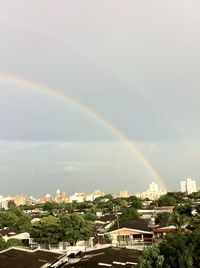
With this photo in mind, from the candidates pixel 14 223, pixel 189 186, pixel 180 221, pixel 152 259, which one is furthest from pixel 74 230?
pixel 189 186

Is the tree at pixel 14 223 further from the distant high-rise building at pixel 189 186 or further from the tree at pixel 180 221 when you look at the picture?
the distant high-rise building at pixel 189 186

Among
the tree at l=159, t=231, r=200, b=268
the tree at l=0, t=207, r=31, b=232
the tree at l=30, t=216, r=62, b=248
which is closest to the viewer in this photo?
the tree at l=159, t=231, r=200, b=268

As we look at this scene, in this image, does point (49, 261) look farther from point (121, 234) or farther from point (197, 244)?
point (121, 234)

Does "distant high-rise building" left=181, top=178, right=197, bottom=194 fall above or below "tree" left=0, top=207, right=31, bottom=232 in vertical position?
above

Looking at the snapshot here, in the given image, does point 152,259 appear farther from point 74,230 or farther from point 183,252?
point 74,230

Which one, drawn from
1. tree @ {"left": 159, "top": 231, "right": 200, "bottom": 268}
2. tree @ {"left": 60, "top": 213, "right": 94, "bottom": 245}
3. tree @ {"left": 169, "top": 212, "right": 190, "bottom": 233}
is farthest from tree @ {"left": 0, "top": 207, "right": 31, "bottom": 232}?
tree @ {"left": 159, "top": 231, "right": 200, "bottom": 268}

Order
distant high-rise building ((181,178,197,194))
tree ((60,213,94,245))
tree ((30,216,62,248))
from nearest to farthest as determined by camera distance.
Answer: tree ((60,213,94,245))
tree ((30,216,62,248))
distant high-rise building ((181,178,197,194))

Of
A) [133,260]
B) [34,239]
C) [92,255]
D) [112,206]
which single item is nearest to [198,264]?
[133,260]

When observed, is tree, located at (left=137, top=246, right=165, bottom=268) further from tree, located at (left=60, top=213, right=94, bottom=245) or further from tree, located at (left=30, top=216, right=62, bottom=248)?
tree, located at (left=30, top=216, right=62, bottom=248)
